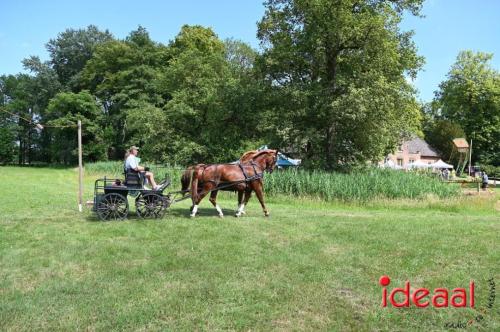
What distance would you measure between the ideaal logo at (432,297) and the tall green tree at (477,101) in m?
57.2

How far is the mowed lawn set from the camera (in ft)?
18.1

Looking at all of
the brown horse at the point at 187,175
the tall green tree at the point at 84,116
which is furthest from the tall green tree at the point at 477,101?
the brown horse at the point at 187,175

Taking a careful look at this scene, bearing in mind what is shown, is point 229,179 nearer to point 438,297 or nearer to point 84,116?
point 438,297

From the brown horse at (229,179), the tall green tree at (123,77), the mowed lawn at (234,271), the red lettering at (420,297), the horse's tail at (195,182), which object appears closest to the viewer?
the mowed lawn at (234,271)

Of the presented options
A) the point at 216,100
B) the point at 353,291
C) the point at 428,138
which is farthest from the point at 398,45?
the point at 428,138

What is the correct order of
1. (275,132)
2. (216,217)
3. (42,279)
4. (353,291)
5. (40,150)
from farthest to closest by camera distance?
(40,150), (275,132), (216,217), (42,279), (353,291)

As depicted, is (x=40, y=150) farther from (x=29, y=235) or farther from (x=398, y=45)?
(x=29, y=235)

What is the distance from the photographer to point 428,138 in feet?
234

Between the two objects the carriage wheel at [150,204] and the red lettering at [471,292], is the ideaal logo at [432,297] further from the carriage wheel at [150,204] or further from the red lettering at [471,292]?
the carriage wheel at [150,204]

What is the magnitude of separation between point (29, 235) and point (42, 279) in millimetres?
2706

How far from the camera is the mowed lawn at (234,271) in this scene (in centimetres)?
551

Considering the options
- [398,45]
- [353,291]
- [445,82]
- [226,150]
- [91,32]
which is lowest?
[353,291]

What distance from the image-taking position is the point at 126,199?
10.6 meters

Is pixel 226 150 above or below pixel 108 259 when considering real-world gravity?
above
